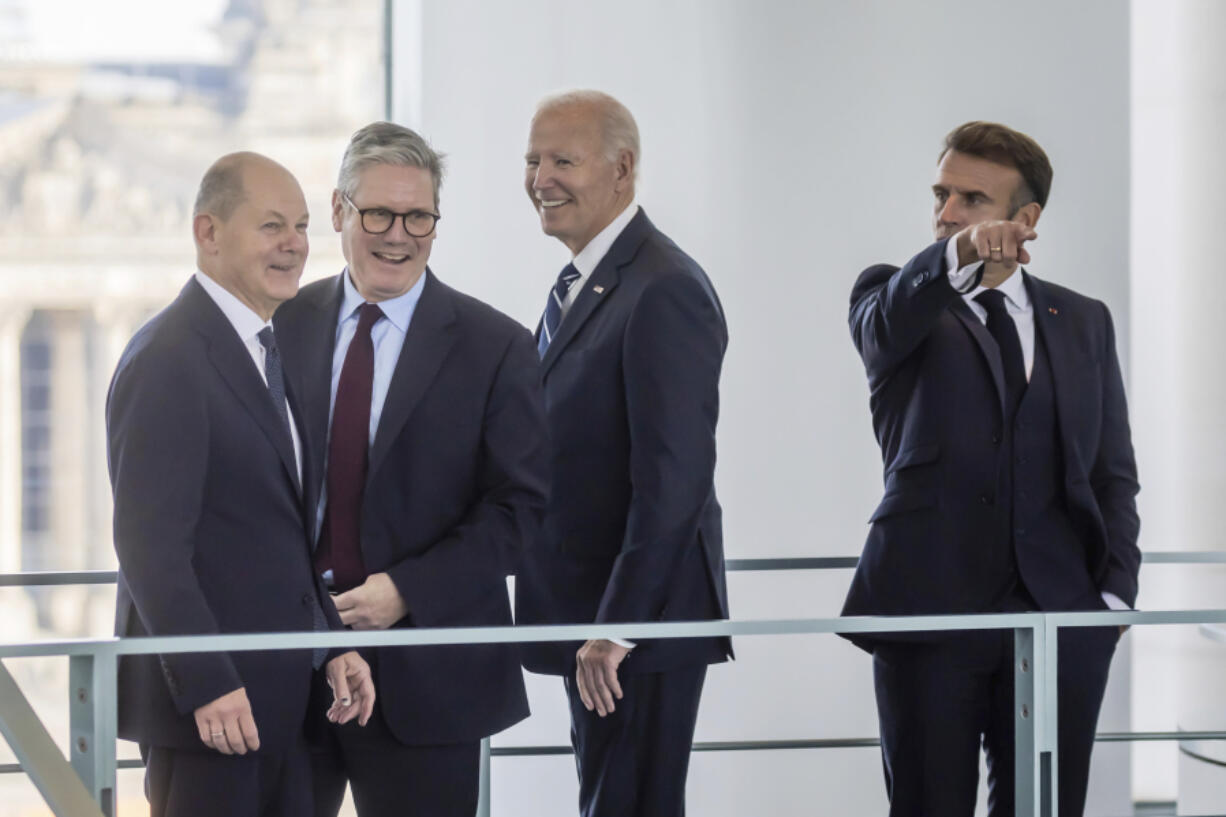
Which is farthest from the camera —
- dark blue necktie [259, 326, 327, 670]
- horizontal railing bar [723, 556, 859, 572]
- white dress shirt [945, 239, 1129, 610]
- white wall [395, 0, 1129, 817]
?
white wall [395, 0, 1129, 817]

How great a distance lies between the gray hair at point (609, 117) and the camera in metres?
1.81

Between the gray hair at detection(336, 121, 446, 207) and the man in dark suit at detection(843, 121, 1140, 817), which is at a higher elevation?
the gray hair at detection(336, 121, 446, 207)

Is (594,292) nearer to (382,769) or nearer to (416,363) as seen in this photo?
(416,363)

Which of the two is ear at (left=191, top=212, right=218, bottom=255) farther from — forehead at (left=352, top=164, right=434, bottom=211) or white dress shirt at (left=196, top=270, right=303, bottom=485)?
forehead at (left=352, top=164, right=434, bottom=211)

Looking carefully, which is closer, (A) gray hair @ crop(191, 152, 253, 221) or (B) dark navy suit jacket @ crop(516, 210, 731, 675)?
(A) gray hair @ crop(191, 152, 253, 221)

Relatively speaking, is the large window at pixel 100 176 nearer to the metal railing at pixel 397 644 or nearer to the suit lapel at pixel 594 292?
the suit lapel at pixel 594 292

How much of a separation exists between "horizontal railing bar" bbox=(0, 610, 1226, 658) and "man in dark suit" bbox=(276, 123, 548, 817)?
133mm

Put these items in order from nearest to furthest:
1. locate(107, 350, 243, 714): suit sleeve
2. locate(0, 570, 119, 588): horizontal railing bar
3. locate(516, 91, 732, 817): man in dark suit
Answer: locate(107, 350, 243, 714): suit sleeve, locate(516, 91, 732, 817): man in dark suit, locate(0, 570, 119, 588): horizontal railing bar

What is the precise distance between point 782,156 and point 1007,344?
157 cm

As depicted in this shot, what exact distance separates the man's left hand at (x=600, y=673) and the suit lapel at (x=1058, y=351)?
597 millimetres

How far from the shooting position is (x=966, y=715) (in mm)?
1718

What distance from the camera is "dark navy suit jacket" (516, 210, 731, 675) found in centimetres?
166

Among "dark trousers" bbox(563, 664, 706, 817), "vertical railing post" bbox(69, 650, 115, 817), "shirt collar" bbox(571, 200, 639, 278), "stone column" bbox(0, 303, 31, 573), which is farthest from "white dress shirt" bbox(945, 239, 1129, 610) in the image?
"stone column" bbox(0, 303, 31, 573)

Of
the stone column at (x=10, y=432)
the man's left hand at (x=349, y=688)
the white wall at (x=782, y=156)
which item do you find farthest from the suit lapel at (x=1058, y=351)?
the stone column at (x=10, y=432)
